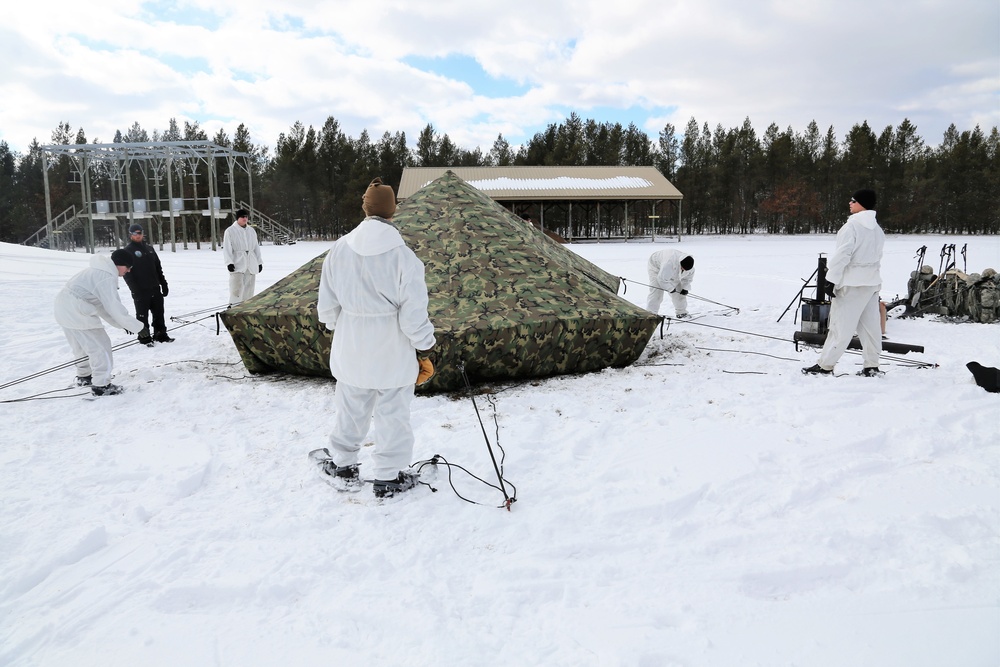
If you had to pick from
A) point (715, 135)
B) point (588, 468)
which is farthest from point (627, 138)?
point (588, 468)

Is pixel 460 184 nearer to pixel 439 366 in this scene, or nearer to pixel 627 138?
pixel 439 366

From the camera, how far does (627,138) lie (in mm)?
47688

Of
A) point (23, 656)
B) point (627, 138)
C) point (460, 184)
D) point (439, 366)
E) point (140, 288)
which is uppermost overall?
point (627, 138)

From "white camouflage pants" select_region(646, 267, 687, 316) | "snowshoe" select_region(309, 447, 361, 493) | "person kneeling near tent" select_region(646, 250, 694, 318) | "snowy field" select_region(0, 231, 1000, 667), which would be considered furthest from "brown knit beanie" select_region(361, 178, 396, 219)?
"person kneeling near tent" select_region(646, 250, 694, 318)

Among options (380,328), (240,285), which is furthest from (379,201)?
(240,285)

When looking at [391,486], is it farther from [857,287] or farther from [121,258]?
[857,287]

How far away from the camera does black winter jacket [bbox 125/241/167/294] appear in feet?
23.1

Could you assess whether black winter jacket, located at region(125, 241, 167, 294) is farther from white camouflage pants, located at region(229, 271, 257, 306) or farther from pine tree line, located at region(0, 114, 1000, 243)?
pine tree line, located at region(0, 114, 1000, 243)

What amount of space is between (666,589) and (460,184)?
472 cm

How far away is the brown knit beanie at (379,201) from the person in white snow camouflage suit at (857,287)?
375 cm

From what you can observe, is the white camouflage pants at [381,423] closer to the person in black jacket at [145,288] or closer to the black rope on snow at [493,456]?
the black rope on snow at [493,456]

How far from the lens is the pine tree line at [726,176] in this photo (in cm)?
3953

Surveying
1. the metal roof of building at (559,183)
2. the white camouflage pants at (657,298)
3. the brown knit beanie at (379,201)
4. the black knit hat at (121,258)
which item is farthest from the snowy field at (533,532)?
the metal roof of building at (559,183)

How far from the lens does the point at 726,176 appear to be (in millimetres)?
42406
